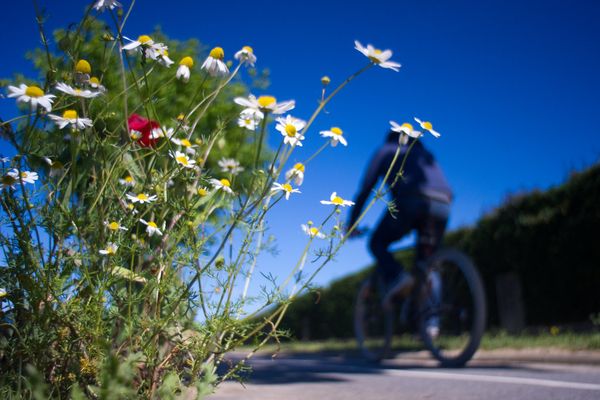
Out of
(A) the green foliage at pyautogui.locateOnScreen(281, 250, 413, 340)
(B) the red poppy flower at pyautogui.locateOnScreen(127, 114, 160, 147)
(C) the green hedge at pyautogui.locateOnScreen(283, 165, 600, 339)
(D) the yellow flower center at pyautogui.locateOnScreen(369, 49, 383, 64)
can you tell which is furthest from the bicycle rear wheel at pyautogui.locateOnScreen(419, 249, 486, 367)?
(A) the green foliage at pyautogui.locateOnScreen(281, 250, 413, 340)

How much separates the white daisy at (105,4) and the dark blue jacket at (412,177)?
369cm

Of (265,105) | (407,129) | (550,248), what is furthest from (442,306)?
(265,105)

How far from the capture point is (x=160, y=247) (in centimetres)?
176

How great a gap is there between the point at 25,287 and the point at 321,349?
23.5 feet

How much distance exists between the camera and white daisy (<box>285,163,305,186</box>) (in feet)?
6.49

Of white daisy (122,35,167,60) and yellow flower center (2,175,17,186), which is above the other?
white daisy (122,35,167,60)

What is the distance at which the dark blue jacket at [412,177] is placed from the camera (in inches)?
203

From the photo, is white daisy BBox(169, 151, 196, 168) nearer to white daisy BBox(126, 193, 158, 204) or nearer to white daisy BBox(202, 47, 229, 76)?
white daisy BBox(126, 193, 158, 204)

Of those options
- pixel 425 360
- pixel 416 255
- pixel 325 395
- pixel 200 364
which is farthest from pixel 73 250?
pixel 425 360

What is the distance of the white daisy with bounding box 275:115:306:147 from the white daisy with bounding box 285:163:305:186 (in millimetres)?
133

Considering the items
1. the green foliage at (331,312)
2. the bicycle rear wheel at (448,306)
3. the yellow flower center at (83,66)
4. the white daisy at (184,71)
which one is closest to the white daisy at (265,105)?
the white daisy at (184,71)

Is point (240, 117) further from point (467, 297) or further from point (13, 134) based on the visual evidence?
point (467, 297)

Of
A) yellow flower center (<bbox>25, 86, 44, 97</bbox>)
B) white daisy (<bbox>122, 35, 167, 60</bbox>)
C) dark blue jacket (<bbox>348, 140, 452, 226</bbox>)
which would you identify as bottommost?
yellow flower center (<bbox>25, 86, 44, 97</bbox>)

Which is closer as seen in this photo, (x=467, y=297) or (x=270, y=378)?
(x=270, y=378)
